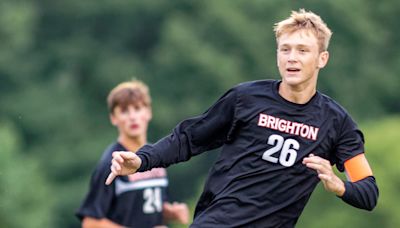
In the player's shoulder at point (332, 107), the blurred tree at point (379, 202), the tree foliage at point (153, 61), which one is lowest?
the player's shoulder at point (332, 107)

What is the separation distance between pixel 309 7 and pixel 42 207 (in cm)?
926

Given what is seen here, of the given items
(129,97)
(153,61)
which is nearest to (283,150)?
(129,97)

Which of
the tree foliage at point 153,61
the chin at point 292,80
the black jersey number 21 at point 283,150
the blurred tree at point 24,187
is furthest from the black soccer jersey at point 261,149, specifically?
the tree foliage at point 153,61

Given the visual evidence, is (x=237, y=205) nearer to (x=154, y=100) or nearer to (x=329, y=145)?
(x=329, y=145)

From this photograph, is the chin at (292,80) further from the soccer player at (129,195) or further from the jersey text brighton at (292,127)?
the soccer player at (129,195)

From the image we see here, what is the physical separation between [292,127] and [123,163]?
978 millimetres

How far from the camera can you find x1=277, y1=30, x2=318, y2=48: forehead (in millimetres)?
8689

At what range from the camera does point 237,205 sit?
866 cm

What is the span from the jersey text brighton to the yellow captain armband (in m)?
0.26

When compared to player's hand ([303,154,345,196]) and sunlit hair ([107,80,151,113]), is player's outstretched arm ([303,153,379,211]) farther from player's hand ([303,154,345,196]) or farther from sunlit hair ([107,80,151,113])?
sunlit hair ([107,80,151,113])

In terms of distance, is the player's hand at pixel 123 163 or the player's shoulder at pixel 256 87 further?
the player's shoulder at pixel 256 87

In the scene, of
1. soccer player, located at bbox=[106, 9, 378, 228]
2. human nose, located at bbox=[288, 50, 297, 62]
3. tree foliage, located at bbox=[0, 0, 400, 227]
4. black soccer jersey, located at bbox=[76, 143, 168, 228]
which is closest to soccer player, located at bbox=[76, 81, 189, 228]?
black soccer jersey, located at bbox=[76, 143, 168, 228]

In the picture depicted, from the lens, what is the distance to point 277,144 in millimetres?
8641

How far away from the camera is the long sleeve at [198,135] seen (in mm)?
8781
